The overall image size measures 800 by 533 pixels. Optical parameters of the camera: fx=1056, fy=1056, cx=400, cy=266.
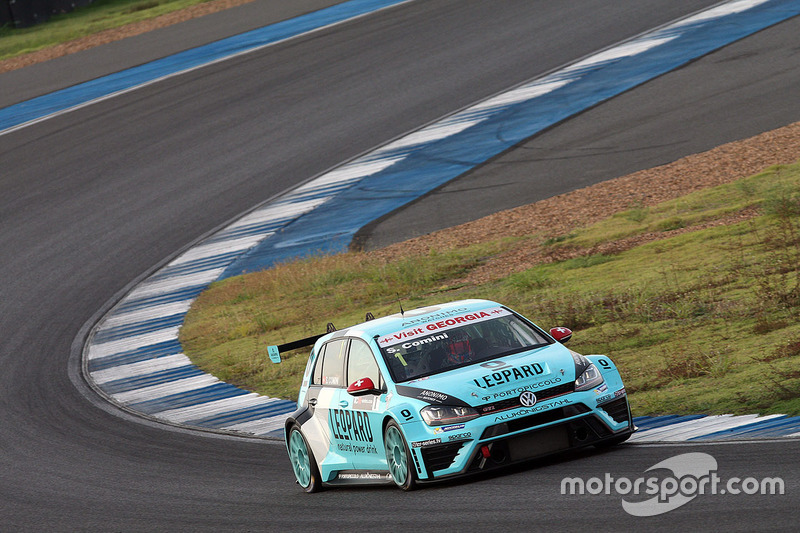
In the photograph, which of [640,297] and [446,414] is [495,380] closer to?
[446,414]

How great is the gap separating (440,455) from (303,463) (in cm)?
241

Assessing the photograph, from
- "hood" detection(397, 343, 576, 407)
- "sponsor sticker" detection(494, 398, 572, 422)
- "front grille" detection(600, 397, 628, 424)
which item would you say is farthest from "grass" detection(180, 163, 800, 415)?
"sponsor sticker" detection(494, 398, 572, 422)

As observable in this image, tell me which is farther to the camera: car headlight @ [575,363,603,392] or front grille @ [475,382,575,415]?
car headlight @ [575,363,603,392]

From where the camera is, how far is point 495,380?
8.76 metres

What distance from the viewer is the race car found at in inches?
336

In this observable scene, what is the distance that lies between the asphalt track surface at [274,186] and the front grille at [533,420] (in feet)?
1.36

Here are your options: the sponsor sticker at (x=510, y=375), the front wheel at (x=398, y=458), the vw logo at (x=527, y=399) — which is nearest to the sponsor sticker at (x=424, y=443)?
the front wheel at (x=398, y=458)

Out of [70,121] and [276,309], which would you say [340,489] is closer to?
[276,309]

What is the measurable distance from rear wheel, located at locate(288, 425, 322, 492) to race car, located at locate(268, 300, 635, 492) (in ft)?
0.04

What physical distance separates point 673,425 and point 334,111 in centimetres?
2315

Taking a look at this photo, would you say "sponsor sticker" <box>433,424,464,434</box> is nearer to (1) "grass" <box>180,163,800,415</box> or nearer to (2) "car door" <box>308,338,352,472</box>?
(2) "car door" <box>308,338,352,472</box>

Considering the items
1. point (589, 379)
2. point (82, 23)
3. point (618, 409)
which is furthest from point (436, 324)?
point (82, 23)

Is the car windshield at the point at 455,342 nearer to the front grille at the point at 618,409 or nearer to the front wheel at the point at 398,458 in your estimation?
the front wheel at the point at 398,458

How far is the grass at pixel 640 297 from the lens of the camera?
38.0 feet
